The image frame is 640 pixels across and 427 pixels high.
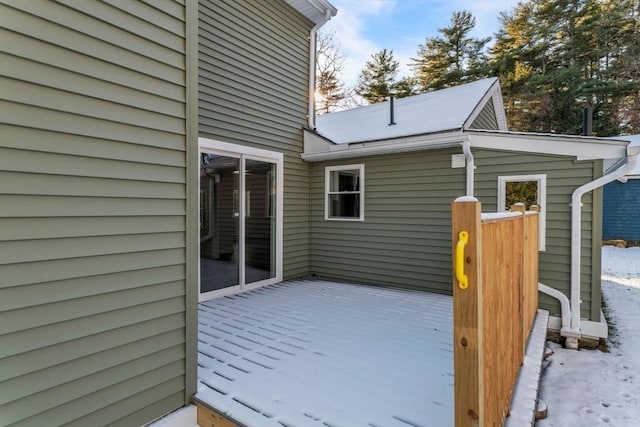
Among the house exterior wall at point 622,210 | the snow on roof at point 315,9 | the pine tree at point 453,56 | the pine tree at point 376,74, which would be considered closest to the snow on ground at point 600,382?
the snow on roof at point 315,9

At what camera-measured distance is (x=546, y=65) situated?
15750mm

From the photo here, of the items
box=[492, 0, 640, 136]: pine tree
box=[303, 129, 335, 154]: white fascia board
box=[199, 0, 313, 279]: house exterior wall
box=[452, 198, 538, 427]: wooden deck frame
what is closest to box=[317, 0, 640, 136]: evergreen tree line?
box=[492, 0, 640, 136]: pine tree

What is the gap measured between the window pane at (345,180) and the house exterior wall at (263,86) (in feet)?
1.68

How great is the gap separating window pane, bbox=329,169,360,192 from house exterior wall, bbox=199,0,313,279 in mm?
511

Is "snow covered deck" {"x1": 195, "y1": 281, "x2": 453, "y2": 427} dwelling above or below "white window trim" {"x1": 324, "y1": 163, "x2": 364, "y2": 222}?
below

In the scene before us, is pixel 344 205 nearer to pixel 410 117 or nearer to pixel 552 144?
pixel 410 117

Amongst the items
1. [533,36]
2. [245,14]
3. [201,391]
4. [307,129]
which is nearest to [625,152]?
[307,129]

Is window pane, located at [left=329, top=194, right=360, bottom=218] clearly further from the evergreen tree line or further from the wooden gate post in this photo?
the evergreen tree line

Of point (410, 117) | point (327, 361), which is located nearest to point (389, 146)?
point (410, 117)

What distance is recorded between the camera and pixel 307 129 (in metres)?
6.21

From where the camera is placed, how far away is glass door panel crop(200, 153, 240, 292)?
463cm

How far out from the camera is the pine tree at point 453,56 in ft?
56.7

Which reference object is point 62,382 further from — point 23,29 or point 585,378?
point 585,378

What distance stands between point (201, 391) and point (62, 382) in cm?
85
